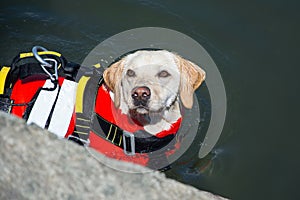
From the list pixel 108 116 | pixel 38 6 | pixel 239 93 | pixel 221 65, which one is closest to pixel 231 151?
pixel 239 93

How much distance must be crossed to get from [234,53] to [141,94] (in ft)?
8.97

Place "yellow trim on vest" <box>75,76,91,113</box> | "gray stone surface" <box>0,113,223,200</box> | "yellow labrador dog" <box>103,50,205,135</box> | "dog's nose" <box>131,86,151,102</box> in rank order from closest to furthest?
1. "gray stone surface" <box>0,113,223,200</box>
2. "dog's nose" <box>131,86,151,102</box>
3. "yellow labrador dog" <box>103,50,205,135</box>
4. "yellow trim on vest" <box>75,76,91,113</box>

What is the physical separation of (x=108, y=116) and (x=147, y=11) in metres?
2.80

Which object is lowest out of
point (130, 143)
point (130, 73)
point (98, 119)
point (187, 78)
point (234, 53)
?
point (130, 143)

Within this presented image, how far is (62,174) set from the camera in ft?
4.84

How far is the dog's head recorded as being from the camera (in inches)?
137

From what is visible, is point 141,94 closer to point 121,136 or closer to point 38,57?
point 121,136

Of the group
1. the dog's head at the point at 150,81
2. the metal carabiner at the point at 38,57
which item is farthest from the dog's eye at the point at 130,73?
the metal carabiner at the point at 38,57

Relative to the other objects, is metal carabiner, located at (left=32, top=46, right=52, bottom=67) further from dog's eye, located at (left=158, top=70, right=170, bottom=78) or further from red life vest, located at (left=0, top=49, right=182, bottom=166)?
dog's eye, located at (left=158, top=70, right=170, bottom=78)

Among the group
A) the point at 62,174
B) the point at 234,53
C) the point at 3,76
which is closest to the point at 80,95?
the point at 3,76

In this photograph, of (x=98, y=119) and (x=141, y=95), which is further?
(x=98, y=119)

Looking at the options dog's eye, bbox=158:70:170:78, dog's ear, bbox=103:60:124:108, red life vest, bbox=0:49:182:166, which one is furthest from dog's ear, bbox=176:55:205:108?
dog's ear, bbox=103:60:124:108

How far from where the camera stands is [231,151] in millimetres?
4953

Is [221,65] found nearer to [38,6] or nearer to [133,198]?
[38,6]
